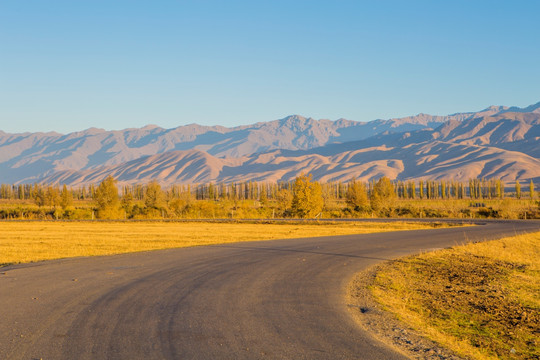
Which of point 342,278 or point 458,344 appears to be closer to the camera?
point 458,344

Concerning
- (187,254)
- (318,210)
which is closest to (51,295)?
(187,254)

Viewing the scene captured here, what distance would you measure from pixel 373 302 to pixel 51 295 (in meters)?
7.75

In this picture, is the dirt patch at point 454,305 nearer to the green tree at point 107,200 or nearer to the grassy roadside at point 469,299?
the grassy roadside at point 469,299

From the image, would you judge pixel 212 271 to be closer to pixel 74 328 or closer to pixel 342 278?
pixel 342 278

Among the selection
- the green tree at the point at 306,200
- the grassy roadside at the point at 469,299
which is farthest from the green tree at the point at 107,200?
the grassy roadside at the point at 469,299

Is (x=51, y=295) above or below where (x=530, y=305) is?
above

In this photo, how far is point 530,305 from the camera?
12656mm

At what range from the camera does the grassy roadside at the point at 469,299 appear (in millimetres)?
9094

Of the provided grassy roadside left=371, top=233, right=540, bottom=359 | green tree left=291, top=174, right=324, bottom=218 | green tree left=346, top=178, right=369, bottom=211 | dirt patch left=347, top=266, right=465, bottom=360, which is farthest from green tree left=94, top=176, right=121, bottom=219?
dirt patch left=347, top=266, right=465, bottom=360

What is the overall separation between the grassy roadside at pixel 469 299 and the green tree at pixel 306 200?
39077 millimetres

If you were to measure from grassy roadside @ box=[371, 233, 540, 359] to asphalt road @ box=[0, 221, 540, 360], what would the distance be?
1400 mm

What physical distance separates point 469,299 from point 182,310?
24.4 ft

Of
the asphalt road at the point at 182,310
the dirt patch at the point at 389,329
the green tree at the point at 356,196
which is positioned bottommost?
the dirt patch at the point at 389,329

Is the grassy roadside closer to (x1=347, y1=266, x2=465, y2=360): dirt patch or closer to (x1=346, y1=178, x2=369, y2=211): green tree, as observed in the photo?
(x1=347, y1=266, x2=465, y2=360): dirt patch
